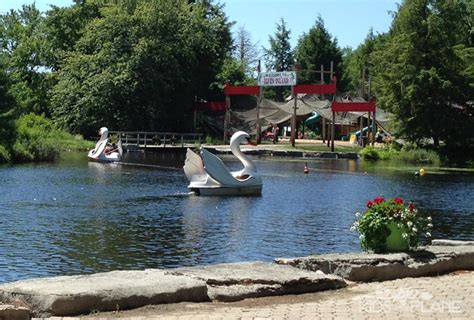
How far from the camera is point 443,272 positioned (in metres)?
10.8

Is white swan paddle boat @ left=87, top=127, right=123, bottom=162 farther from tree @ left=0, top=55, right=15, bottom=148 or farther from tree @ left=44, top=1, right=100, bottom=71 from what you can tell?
tree @ left=44, top=1, right=100, bottom=71

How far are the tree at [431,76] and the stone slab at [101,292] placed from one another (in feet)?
167

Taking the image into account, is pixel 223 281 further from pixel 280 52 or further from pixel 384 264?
pixel 280 52

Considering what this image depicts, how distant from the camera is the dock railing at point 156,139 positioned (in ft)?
212

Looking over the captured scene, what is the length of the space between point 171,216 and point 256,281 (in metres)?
15.6

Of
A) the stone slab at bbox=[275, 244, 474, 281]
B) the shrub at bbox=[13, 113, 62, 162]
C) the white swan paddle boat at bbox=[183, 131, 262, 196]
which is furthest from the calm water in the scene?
the stone slab at bbox=[275, 244, 474, 281]

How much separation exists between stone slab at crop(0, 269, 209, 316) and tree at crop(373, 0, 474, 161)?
50991 millimetres

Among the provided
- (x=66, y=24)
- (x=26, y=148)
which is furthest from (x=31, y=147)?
(x=66, y=24)

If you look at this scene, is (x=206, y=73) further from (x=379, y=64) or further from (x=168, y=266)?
(x=168, y=266)

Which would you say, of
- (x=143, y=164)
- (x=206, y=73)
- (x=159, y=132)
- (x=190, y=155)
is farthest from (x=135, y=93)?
(x=190, y=155)

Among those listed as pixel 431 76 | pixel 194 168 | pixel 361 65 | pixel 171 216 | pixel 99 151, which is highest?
pixel 361 65

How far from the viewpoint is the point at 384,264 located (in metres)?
10.1

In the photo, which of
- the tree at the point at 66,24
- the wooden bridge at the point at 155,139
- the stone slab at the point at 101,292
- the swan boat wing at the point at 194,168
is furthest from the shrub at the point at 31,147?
the stone slab at the point at 101,292

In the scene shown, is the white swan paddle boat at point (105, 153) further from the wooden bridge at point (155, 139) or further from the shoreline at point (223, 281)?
the shoreline at point (223, 281)
